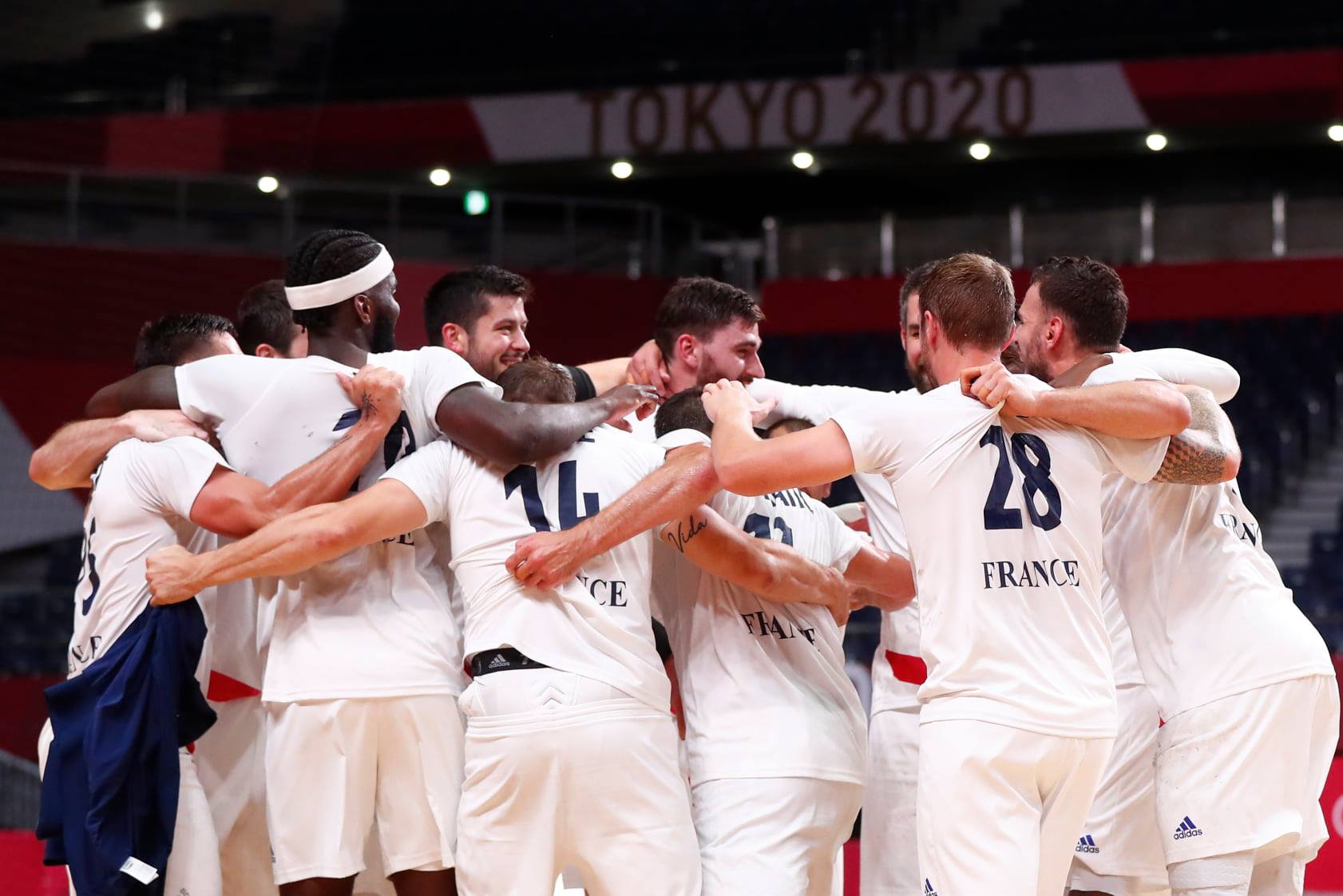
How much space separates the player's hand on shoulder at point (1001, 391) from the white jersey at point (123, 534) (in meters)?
2.44

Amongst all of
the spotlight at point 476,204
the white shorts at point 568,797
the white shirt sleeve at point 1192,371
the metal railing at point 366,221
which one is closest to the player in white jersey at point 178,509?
the white shorts at point 568,797

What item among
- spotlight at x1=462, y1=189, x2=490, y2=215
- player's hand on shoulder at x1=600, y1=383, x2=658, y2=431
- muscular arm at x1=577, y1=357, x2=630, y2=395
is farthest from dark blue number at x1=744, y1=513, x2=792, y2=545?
spotlight at x1=462, y1=189, x2=490, y2=215

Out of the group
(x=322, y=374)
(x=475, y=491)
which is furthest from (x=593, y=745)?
(x=322, y=374)

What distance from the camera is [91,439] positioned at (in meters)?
5.16

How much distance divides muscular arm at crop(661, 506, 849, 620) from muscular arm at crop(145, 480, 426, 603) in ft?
2.64

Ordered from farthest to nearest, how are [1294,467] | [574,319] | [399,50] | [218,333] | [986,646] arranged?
[399,50] < [574,319] < [1294,467] < [218,333] < [986,646]

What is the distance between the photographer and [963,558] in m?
4.01

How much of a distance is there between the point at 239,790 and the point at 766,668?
1.93m

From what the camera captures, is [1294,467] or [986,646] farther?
[1294,467]

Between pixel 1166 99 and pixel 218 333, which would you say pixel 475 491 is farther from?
pixel 1166 99

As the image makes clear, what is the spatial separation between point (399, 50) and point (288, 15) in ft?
10.7

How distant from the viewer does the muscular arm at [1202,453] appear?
4.38 meters

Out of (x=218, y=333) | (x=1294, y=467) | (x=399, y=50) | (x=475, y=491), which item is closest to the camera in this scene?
(x=475, y=491)

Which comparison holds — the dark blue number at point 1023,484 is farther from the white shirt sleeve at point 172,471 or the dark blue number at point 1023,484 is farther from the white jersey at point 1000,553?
the white shirt sleeve at point 172,471
